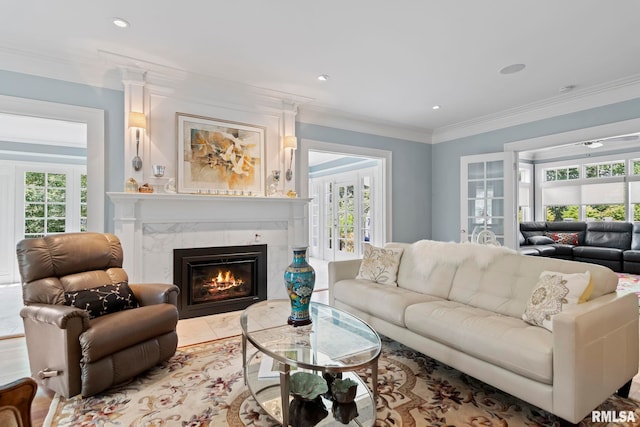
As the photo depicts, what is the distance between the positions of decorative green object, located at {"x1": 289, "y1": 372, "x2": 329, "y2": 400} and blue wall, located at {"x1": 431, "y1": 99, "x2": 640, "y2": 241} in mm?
4414

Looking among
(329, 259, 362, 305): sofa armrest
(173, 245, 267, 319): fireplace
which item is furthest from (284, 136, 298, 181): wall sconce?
(329, 259, 362, 305): sofa armrest

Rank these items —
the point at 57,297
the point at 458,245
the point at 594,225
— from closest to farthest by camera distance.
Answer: the point at 57,297, the point at 458,245, the point at 594,225

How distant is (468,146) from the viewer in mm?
5426

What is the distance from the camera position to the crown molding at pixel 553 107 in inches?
148

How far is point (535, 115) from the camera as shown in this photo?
15.0 feet

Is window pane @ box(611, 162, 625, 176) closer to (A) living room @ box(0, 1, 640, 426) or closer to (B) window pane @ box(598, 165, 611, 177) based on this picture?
(B) window pane @ box(598, 165, 611, 177)

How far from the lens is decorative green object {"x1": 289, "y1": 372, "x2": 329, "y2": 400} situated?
167 centimetres

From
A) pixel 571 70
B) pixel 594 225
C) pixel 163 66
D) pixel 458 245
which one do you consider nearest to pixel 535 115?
pixel 571 70

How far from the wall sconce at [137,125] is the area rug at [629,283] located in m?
6.46

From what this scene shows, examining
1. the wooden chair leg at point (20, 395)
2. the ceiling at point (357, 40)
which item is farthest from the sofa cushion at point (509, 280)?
the wooden chair leg at point (20, 395)

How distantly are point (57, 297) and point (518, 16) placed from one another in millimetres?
3906

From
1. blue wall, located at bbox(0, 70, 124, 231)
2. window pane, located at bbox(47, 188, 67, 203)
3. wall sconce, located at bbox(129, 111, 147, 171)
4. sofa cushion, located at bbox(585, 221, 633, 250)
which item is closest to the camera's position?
blue wall, located at bbox(0, 70, 124, 231)

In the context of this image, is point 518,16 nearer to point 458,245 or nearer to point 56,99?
point 458,245

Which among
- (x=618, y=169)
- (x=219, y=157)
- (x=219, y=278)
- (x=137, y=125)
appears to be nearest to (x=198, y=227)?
(x=219, y=278)
